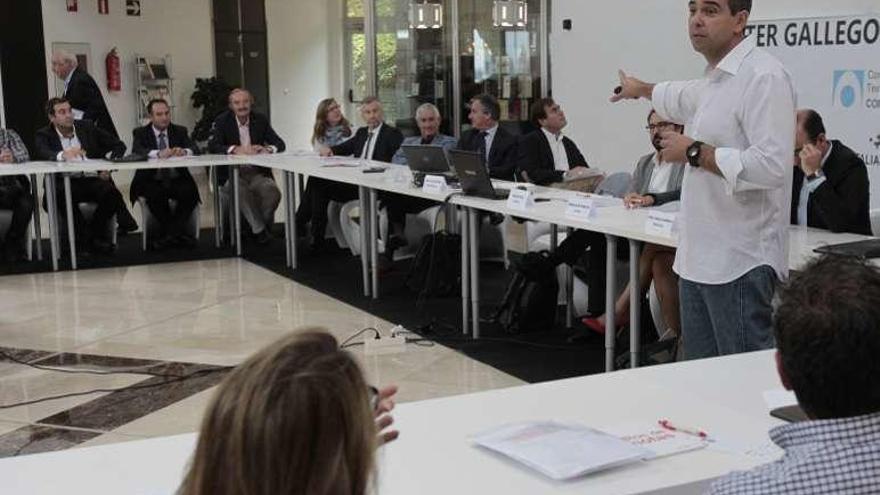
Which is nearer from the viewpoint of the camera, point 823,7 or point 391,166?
point 823,7

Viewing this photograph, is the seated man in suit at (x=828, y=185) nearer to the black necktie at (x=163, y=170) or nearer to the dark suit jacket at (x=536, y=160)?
the dark suit jacket at (x=536, y=160)

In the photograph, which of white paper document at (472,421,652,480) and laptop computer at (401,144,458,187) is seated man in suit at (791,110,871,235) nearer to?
laptop computer at (401,144,458,187)

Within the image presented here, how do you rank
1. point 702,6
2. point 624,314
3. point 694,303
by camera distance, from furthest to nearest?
point 624,314 < point 694,303 < point 702,6

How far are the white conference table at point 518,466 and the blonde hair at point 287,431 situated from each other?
0.65 meters

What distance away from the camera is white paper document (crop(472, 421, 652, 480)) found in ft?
5.93

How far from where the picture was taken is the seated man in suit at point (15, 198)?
315 inches

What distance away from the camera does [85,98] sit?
9414mm

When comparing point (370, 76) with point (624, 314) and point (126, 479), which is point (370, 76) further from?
point (126, 479)

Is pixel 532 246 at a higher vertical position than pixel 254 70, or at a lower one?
lower

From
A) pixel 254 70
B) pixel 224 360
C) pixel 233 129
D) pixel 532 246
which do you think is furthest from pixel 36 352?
pixel 254 70

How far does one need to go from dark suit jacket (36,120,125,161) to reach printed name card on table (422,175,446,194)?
3.41m

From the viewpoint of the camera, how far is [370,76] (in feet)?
45.0

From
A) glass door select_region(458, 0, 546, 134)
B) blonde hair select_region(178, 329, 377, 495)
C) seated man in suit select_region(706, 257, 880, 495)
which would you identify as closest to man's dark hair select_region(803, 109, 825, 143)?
seated man in suit select_region(706, 257, 880, 495)

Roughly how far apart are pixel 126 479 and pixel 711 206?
1782mm
